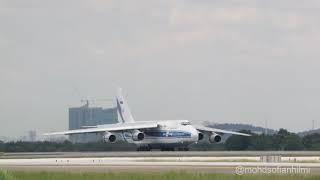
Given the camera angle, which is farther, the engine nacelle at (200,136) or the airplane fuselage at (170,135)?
the engine nacelle at (200,136)

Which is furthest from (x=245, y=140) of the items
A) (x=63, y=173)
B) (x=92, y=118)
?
(x=63, y=173)

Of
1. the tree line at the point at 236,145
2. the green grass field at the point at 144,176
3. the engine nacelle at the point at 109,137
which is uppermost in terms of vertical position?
the engine nacelle at the point at 109,137

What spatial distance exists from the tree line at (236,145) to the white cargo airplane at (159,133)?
1.98 m

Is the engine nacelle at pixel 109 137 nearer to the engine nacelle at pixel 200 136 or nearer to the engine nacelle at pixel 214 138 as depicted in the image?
the engine nacelle at pixel 200 136

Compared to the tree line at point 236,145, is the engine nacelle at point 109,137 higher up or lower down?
higher up

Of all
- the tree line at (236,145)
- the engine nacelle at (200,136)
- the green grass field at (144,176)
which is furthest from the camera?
the tree line at (236,145)

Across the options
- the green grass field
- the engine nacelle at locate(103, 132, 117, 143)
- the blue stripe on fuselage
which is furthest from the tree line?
the green grass field

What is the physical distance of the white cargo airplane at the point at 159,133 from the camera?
8894cm

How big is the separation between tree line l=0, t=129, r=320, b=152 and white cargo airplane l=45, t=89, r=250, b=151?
77.9 inches

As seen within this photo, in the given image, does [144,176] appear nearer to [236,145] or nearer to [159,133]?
[159,133]

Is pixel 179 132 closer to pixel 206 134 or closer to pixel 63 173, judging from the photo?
pixel 206 134

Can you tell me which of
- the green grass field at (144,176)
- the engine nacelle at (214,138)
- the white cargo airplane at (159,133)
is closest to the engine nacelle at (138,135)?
the white cargo airplane at (159,133)

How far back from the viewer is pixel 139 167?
1737 inches

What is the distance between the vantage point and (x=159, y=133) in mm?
91312
